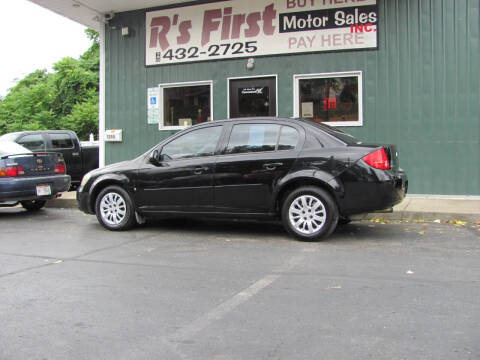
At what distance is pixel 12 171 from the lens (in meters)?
9.27

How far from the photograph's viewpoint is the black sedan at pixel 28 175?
30.1 ft

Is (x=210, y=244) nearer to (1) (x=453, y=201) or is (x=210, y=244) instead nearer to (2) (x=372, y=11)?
(1) (x=453, y=201)

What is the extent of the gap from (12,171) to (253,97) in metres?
5.44

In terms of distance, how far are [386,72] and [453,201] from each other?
9.80 feet

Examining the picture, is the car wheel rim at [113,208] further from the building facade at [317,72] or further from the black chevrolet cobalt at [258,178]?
the building facade at [317,72]

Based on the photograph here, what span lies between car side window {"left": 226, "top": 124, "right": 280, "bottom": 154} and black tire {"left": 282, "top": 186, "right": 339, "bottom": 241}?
2.54ft

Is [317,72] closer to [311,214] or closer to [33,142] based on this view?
[311,214]

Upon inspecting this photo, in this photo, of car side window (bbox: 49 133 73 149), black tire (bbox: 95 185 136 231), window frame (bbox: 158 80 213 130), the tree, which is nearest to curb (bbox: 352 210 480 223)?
black tire (bbox: 95 185 136 231)

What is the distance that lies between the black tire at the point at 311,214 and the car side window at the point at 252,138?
77cm

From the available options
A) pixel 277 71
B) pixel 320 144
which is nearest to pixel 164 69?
pixel 277 71

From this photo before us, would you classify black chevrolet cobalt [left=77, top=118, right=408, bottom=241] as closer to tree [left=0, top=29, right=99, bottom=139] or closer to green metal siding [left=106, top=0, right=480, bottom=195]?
green metal siding [left=106, top=0, right=480, bottom=195]

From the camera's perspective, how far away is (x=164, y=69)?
41.3 ft

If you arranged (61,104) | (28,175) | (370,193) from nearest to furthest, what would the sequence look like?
1. (370,193)
2. (28,175)
3. (61,104)

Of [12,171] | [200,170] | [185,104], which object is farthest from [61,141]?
[200,170]
